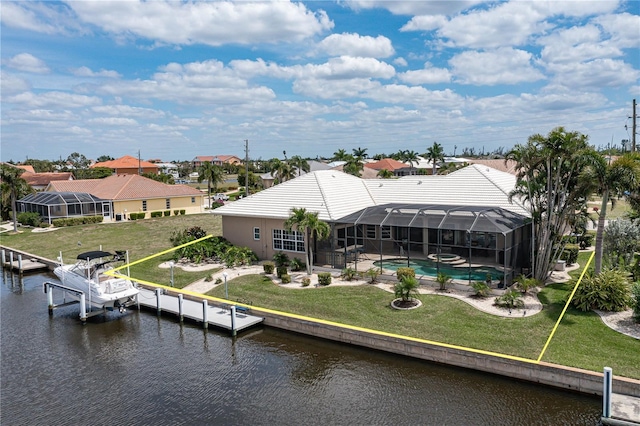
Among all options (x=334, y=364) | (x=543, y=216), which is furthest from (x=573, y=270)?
(x=334, y=364)

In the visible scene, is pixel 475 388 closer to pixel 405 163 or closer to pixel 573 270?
pixel 573 270

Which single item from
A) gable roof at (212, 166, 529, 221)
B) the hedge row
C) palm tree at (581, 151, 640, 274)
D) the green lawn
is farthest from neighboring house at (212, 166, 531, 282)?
the hedge row

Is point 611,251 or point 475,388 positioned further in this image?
point 611,251

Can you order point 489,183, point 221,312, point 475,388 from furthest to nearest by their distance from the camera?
point 489,183 < point 221,312 < point 475,388

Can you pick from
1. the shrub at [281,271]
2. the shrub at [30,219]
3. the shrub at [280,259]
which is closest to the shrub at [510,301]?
the shrub at [281,271]

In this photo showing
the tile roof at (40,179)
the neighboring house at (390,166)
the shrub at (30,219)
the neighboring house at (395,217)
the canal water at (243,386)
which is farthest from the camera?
the neighboring house at (390,166)

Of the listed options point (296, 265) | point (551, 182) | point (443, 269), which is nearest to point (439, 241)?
point (443, 269)

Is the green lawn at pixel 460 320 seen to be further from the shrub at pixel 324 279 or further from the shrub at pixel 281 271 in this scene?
the shrub at pixel 281 271
